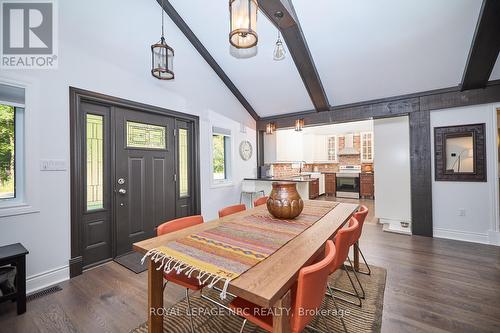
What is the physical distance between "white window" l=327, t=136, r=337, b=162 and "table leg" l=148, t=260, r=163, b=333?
25.1ft

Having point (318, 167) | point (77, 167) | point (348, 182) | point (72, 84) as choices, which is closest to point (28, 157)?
point (77, 167)

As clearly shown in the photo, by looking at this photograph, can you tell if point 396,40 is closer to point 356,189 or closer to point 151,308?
point 151,308

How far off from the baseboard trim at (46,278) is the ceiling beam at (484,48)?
17.1 ft

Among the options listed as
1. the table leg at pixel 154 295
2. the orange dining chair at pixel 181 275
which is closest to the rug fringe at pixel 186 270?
the table leg at pixel 154 295

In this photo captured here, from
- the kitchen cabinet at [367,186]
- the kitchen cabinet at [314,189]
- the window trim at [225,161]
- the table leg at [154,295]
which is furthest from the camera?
the kitchen cabinet at [367,186]

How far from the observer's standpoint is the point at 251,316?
115cm

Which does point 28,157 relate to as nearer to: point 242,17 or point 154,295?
point 154,295

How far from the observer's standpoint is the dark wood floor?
5.47ft

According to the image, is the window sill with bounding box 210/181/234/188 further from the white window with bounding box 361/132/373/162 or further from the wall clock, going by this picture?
the white window with bounding box 361/132/373/162

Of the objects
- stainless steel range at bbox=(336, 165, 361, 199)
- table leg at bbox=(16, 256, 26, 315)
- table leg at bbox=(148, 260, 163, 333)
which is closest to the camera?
table leg at bbox=(148, 260, 163, 333)

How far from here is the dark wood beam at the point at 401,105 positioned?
318cm

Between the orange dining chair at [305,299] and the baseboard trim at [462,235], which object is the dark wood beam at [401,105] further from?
the orange dining chair at [305,299]

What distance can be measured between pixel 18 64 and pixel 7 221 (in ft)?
4.83

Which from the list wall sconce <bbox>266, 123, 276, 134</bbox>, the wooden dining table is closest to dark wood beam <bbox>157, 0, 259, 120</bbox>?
wall sconce <bbox>266, 123, 276, 134</bbox>
